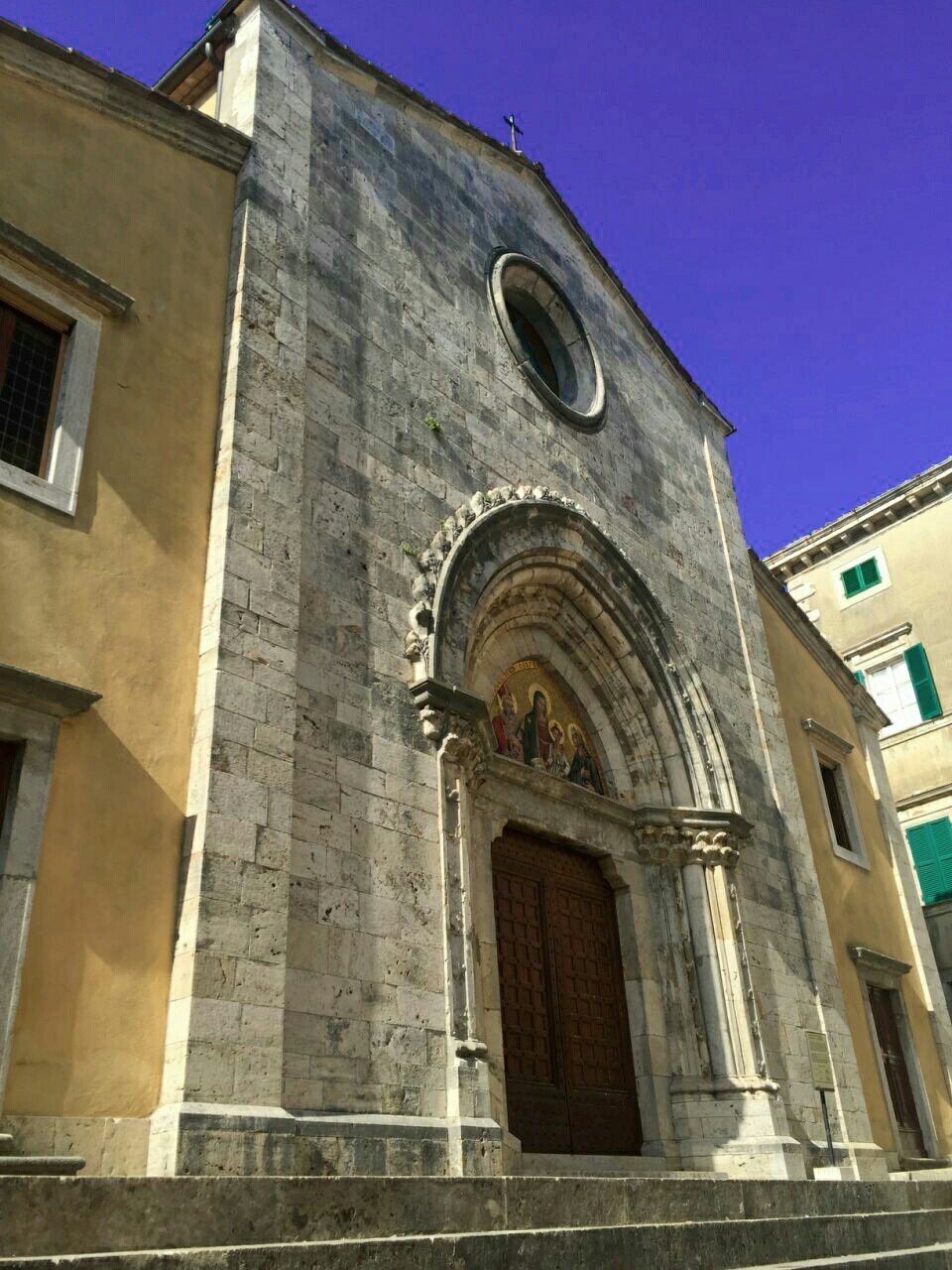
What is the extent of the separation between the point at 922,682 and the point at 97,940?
19.1 meters

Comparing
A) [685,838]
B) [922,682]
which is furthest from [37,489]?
[922,682]

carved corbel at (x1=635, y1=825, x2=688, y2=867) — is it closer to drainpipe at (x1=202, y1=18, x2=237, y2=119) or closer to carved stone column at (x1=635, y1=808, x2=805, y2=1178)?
carved stone column at (x1=635, y1=808, x2=805, y2=1178)

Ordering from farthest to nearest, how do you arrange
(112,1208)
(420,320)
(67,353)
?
1. (420,320)
2. (67,353)
3. (112,1208)

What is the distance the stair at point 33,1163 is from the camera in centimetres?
512

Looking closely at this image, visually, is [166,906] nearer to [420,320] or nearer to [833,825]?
[420,320]

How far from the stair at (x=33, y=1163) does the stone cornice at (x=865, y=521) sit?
21535 mm

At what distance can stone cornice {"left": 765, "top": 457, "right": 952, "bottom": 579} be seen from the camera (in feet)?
75.3

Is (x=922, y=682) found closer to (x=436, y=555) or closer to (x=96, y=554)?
(x=436, y=555)

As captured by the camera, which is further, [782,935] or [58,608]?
[782,935]

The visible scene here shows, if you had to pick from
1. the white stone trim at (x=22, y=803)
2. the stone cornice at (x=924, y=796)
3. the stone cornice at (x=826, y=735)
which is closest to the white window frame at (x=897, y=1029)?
the stone cornice at (x=826, y=735)

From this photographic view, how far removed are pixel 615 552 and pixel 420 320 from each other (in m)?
3.28

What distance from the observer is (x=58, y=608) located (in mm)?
6473

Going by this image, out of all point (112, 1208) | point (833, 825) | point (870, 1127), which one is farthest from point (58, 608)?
point (833, 825)

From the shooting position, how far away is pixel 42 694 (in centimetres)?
608
